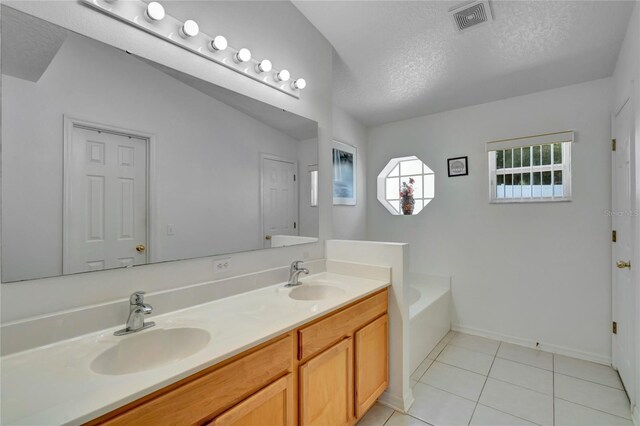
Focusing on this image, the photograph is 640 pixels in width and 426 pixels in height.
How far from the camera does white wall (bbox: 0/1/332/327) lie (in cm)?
102

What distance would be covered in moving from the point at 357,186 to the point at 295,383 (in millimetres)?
2653

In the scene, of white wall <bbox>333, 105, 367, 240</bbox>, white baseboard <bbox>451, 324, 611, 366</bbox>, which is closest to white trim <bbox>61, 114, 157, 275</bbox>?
white wall <bbox>333, 105, 367, 240</bbox>

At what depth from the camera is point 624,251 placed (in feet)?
6.57

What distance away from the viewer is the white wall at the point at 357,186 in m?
3.24

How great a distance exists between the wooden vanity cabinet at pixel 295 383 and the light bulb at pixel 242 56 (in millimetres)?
1500

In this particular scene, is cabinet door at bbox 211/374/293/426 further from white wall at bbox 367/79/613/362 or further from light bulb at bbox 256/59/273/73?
white wall at bbox 367/79/613/362

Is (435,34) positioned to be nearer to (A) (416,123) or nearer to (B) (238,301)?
(A) (416,123)

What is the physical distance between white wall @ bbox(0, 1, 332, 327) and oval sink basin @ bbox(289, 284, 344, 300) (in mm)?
231

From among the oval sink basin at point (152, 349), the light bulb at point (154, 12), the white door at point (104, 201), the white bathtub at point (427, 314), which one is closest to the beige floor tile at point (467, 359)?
the white bathtub at point (427, 314)

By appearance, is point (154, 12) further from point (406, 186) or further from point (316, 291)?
point (406, 186)

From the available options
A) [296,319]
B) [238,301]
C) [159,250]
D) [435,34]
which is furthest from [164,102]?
[435,34]

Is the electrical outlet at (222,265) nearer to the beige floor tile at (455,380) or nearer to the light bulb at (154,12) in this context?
the light bulb at (154,12)

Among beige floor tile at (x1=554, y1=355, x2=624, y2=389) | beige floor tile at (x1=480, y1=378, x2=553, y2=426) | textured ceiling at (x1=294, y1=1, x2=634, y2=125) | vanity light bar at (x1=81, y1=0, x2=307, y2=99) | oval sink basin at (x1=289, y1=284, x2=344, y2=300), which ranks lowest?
beige floor tile at (x1=480, y1=378, x2=553, y2=426)

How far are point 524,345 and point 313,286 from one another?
2.36m
